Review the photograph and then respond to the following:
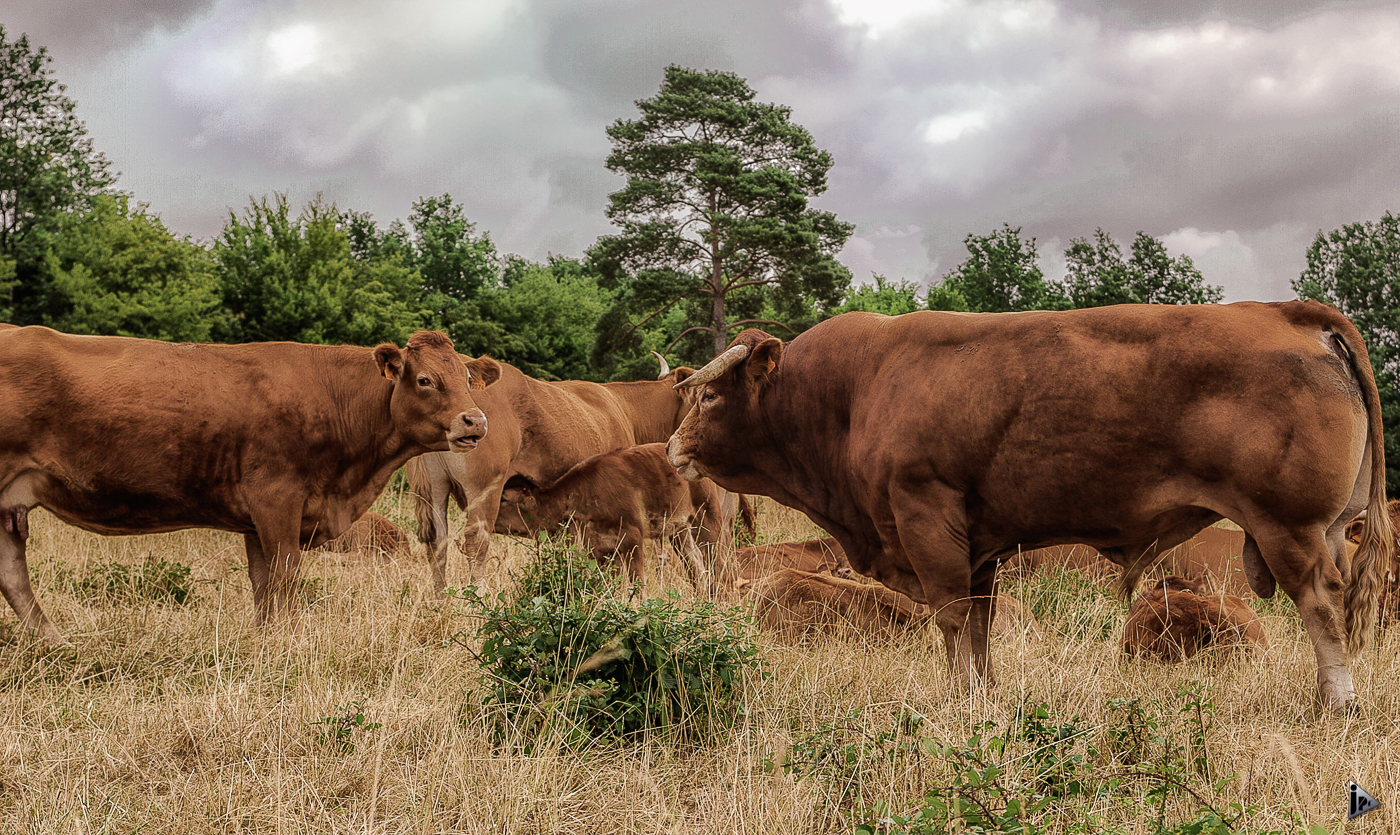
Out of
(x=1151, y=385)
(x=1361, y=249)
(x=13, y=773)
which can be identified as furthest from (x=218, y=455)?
(x=1361, y=249)

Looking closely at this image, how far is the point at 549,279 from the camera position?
1704 inches

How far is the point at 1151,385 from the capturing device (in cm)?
440

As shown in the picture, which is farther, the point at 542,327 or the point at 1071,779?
the point at 542,327

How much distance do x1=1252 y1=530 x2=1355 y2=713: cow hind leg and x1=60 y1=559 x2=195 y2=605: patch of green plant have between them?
24.0 ft

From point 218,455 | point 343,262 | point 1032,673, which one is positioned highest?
point 343,262

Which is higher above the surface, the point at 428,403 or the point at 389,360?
the point at 389,360

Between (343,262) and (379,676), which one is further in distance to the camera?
(343,262)

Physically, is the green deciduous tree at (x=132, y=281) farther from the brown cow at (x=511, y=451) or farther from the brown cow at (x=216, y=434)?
the brown cow at (x=216, y=434)

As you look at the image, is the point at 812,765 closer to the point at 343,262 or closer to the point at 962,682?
the point at 962,682

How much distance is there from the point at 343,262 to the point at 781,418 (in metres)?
25.2

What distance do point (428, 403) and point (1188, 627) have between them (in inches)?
207

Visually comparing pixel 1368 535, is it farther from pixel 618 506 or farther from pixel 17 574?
pixel 17 574

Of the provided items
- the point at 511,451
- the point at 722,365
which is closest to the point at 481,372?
the point at 511,451

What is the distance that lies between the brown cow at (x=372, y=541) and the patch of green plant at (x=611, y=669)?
5161mm
